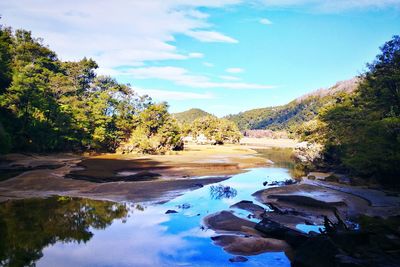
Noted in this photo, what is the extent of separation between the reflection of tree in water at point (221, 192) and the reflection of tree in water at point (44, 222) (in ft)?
30.1

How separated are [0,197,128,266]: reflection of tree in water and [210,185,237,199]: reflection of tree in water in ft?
30.1

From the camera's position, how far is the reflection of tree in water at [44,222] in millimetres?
15843

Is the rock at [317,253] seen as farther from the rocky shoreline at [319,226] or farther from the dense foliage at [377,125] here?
the dense foliage at [377,125]

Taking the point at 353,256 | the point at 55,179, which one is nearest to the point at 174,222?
the point at 353,256

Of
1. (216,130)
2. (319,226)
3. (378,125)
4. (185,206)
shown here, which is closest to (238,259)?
(319,226)

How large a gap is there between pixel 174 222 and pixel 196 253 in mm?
5674

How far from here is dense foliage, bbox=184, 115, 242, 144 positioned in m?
139

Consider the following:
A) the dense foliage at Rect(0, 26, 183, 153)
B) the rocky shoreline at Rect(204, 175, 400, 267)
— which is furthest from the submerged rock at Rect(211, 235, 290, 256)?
the dense foliage at Rect(0, 26, 183, 153)

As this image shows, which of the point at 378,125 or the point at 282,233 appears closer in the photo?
the point at 282,233

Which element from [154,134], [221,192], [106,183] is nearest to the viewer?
[221,192]

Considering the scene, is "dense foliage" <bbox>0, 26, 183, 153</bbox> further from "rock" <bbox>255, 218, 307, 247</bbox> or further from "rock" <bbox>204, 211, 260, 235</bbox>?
"rock" <bbox>255, 218, 307, 247</bbox>

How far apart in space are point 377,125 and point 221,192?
52.0 feet

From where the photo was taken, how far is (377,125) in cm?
3048

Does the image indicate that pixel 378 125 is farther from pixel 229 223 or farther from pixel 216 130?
pixel 216 130
